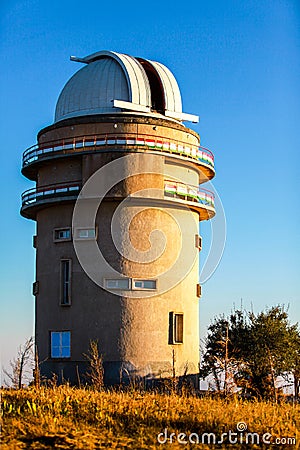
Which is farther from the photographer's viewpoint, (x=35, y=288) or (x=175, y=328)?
(x=35, y=288)

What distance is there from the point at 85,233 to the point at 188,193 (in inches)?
173

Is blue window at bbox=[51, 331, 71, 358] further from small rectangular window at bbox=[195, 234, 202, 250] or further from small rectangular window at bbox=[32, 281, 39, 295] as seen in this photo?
small rectangular window at bbox=[195, 234, 202, 250]

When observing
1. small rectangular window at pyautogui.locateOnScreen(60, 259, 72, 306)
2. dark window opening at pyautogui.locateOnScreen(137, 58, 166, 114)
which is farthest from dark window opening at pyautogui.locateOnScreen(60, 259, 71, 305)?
dark window opening at pyautogui.locateOnScreen(137, 58, 166, 114)

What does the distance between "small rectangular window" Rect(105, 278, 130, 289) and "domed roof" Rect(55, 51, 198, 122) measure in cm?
655

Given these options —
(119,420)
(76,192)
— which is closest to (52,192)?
(76,192)

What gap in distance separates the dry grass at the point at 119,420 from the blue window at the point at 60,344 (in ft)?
44.0

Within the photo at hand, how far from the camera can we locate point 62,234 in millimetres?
30031

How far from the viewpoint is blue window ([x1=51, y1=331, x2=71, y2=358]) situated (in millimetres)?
29188

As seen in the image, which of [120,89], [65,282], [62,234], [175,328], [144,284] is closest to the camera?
[144,284]

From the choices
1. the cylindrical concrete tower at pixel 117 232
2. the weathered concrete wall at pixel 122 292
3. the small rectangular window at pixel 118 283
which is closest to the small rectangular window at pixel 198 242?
the cylindrical concrete tower at pixel 117 232

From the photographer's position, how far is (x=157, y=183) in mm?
29641

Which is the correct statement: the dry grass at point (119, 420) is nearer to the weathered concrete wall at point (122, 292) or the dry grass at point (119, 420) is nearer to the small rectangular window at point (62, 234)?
the weathered concrete wall at point (122, 292)

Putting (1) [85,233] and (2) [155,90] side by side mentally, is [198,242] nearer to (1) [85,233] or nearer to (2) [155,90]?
(1) [85,233]

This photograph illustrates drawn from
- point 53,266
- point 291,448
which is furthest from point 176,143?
point 291,448
